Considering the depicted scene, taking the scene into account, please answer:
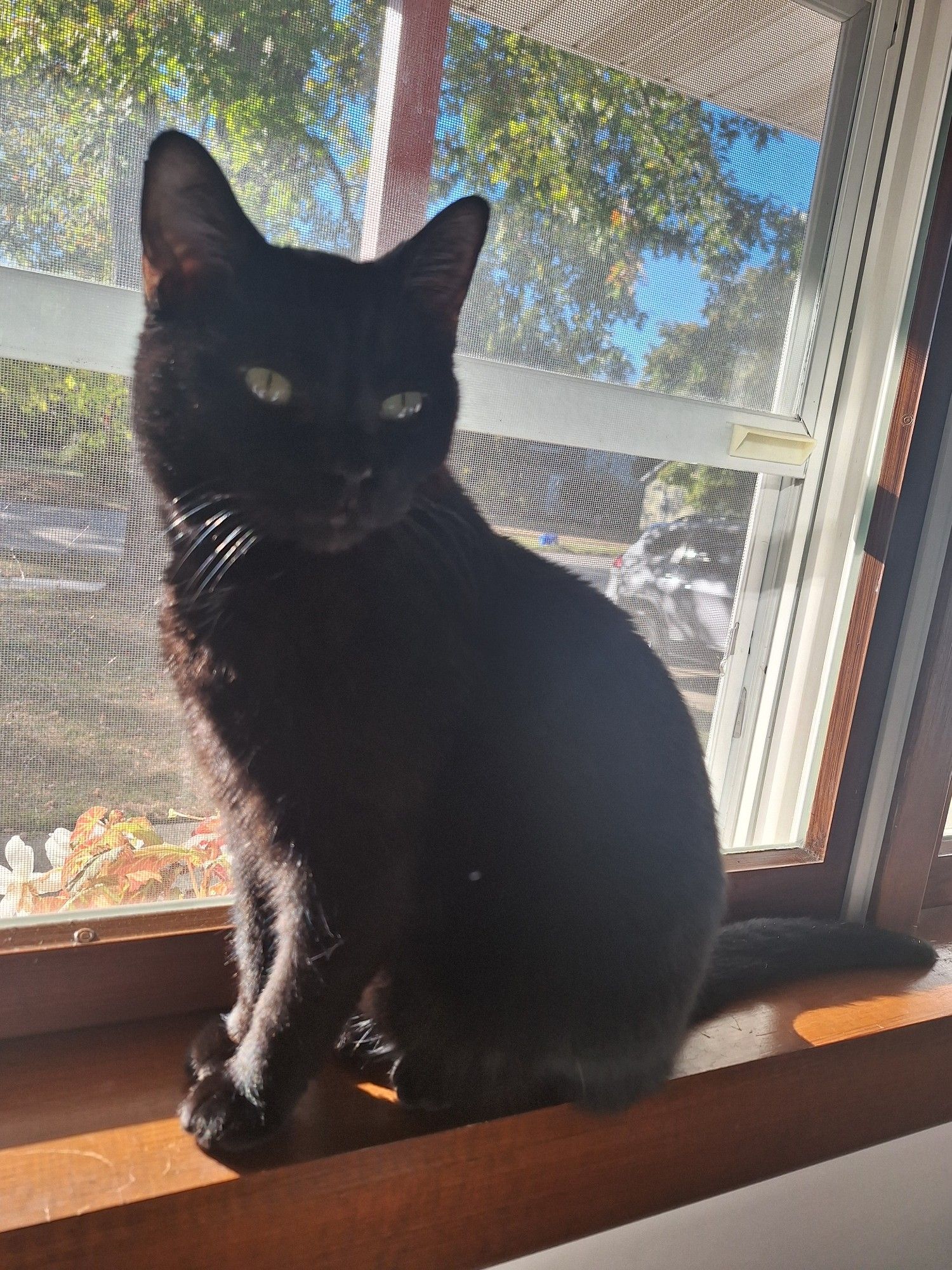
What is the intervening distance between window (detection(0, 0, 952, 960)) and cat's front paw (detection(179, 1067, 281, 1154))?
237mm

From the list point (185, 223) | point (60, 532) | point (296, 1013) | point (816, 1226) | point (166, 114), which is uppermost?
point (166, 114)

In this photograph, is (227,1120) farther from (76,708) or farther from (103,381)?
(103,381)

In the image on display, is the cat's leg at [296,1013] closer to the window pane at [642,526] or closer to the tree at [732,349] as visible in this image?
the window pane at [642,526]

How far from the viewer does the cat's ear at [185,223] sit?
0.63 meters

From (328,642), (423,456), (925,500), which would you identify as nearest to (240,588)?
(328,642)

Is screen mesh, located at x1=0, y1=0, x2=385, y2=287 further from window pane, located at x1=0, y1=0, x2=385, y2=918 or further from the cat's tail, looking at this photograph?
the cat's tail

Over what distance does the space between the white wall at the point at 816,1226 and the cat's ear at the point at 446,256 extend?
2.97 ft

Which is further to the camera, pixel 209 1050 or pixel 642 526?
pixel 642 526

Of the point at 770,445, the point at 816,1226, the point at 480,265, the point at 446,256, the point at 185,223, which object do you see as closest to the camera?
the point at 185,223

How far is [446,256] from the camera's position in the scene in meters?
0.76

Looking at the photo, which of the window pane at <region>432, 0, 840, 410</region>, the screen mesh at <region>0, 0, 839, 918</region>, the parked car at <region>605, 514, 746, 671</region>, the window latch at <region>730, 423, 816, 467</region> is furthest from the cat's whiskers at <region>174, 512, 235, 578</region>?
the window latch at <region>730, 423, 816, 467</region>

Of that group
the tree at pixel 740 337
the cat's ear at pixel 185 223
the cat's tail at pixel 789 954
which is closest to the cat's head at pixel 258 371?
the cat's ear at pixel 185 223

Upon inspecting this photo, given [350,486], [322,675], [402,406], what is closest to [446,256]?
[402,406]

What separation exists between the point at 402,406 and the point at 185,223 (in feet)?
0.70
